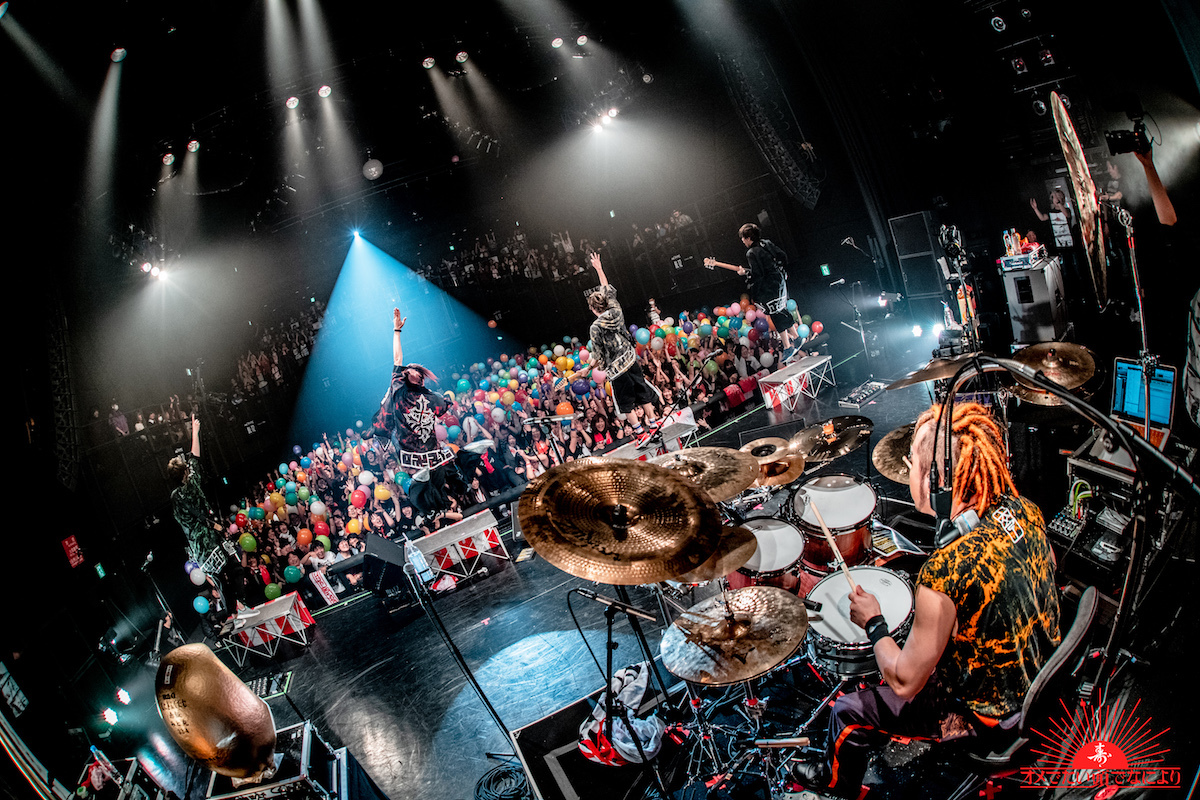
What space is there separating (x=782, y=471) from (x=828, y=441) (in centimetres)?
57

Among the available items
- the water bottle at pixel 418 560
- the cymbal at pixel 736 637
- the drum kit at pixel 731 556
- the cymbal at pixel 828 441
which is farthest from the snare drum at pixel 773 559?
the water bottle at pixel 418 560

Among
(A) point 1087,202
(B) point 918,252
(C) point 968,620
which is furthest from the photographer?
(B) point 918,252

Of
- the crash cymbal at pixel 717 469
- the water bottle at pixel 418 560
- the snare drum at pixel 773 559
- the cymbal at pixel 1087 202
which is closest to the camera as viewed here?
the crash cymbal at pixel 717 469

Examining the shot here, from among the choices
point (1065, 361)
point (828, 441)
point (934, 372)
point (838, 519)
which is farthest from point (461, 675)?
point (1065, 361)

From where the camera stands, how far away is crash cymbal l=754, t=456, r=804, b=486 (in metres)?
4.53

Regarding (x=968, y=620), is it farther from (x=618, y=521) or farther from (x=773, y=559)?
(x=773, y=559)

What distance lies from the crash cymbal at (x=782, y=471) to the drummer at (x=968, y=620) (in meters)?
1.69

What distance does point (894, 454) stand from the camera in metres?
3.87

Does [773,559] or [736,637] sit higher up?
[736,637]

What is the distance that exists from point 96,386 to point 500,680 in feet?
24.9

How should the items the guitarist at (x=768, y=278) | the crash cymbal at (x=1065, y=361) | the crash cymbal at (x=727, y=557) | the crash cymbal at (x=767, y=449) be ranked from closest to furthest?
1. the crash cymbal at (x=727, y=557)
2. the crash cymbal at (x=1065, y=361)
3. the crash cymbal at (x=767, y=449)
4. the guitarist at (x=768, y=278)

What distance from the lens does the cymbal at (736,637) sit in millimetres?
2922

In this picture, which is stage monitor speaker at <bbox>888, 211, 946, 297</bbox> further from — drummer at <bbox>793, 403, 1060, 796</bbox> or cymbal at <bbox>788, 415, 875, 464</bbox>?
drummer at <bbox>793, 403, 1060, 796</bbox>

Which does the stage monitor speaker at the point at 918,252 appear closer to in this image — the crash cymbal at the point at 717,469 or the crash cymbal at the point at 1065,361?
the crash cymbal at the point at 1065,361
